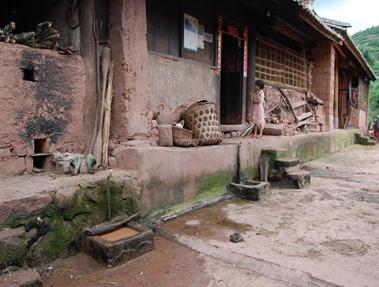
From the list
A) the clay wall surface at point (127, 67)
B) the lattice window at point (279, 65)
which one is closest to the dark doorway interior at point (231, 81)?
the lattice window at point (279, 65)

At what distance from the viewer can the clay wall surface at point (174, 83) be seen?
529 centimetres

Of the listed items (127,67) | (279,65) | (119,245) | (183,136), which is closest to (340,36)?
(279,65)

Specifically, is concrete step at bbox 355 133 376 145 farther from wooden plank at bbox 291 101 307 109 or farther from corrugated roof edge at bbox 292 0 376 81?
wooden plank at bbox 291 101 307 109

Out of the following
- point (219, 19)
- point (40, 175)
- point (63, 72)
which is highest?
point (219, 19)

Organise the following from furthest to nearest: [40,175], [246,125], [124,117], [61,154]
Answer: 1. [246,125]
2. [124,117]
3. [61,154]
4. [40,175]

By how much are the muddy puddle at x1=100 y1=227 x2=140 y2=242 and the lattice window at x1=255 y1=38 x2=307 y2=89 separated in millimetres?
6376

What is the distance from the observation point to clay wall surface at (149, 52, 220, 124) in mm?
5293

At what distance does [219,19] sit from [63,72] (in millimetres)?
4044

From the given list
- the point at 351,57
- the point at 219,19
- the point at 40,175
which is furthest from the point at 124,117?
the point at 351,57

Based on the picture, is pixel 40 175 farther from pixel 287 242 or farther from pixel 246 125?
pixel 246 125

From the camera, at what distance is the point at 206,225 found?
4.11m

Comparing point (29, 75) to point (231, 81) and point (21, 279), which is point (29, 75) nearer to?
point (21, 279)

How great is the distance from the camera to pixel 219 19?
274 inches

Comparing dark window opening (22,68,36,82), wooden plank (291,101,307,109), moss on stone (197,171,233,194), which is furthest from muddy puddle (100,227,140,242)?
wooden plank (291,101,307,109)
